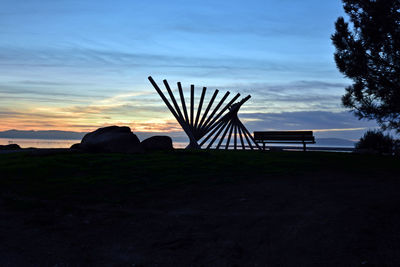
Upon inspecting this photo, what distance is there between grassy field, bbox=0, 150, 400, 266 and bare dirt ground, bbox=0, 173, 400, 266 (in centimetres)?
2

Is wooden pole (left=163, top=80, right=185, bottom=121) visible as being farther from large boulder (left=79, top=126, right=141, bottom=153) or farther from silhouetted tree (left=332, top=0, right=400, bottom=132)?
silhouetted tree (left=332, top=0, right=400, bottom=132)

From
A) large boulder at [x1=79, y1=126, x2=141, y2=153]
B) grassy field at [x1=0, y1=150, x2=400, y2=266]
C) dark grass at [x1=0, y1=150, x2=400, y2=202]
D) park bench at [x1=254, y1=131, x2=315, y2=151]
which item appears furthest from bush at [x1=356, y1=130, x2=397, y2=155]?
large boulder at [x1=79, y1=126, x2=141, y2=153]

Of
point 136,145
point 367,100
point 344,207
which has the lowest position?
point 344,207

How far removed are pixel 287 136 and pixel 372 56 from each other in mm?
6917

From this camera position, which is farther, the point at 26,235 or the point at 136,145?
the point at 136,145

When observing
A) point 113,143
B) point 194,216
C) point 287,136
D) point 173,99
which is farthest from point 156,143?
point 194,216

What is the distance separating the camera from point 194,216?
22.7ft

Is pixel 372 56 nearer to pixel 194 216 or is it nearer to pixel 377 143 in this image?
pixel 377 143

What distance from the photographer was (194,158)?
1391 cm

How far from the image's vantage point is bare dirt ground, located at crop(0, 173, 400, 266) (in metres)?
5.09

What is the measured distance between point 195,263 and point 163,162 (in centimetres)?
788

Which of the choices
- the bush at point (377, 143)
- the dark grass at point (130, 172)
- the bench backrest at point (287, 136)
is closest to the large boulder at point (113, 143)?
the dark grass at point (130, 172)

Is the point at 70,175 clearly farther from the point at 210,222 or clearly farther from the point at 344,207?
the point at 344,207

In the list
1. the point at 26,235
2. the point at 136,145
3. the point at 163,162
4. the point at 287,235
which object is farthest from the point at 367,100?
the point at 26,235
